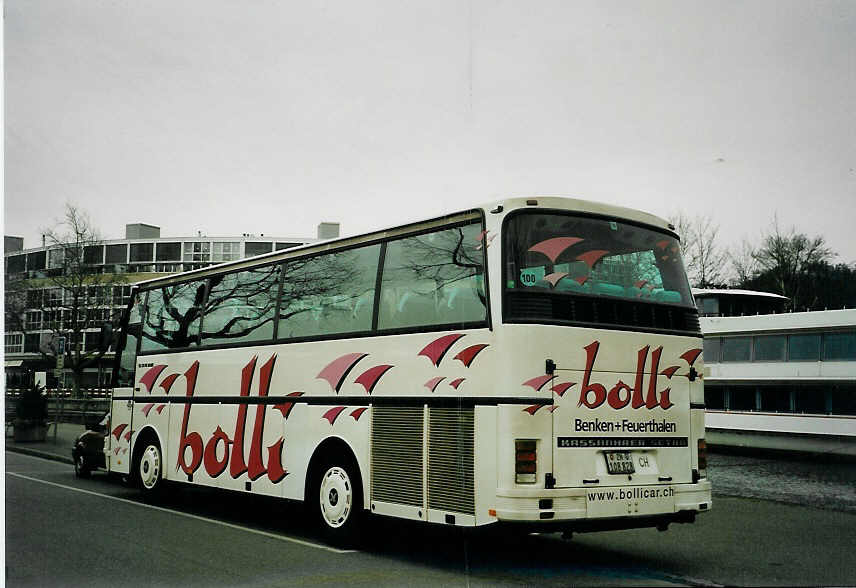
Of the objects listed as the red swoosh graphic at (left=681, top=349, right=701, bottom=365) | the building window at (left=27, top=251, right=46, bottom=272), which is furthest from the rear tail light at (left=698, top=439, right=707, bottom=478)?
the building window at (left=27, top=251, right=46, bottom=272)

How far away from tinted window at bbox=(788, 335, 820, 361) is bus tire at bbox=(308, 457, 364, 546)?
15.6 meters

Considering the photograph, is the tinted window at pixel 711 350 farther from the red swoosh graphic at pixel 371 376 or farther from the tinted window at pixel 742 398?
the red swoosh graphic at pixel 371 376

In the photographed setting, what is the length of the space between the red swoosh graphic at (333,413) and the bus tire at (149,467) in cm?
455

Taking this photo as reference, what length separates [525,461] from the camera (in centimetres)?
772

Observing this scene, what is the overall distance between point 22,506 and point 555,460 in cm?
811

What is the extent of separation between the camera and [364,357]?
9.45 metres

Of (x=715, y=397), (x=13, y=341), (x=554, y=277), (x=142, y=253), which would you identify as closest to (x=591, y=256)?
(x=554, y=277)

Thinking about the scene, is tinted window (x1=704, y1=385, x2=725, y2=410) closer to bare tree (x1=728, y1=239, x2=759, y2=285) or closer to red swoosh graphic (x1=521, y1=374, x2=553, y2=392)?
bare tree (x1=728, y1=239, x2=759, y2=285)

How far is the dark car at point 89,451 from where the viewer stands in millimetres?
17000

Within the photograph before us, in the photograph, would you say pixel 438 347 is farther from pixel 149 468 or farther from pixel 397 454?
pixel 149 468

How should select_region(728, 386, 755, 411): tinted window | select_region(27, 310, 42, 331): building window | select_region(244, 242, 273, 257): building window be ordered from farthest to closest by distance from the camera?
1. select_region(728, 386, 755, 411): tinted window
2. select_region(244, 242, 273, 257): building window
3. select_region(27, 310, 42, 331): building window

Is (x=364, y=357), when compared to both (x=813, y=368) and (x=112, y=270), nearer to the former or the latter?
(x=813, y=368)

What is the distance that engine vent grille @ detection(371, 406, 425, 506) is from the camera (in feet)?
28.2

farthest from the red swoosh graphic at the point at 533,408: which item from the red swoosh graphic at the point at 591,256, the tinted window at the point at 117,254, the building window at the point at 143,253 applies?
the building window at the point at 143,253
